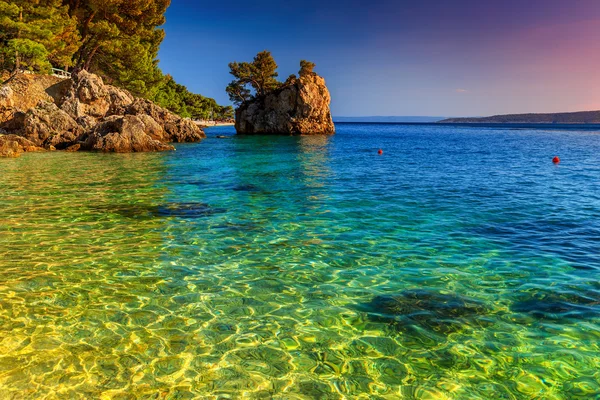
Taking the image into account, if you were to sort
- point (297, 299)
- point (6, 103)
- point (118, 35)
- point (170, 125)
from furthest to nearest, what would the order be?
1. point (170, 125)
2. point (118, 35)
3. point (6, 103)
4. point (297, 299)

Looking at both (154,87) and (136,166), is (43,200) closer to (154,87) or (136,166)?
(136,166)

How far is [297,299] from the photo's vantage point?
273 inches

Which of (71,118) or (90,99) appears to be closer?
(71,118)

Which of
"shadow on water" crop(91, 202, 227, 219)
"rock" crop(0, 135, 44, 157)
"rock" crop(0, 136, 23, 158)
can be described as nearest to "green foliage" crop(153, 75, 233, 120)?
"rock" crop(0, 135, 44, 157)

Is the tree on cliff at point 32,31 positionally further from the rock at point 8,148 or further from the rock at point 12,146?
the rock at point 8,148

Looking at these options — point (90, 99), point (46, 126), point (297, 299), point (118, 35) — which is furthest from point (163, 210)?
point (118, 35)

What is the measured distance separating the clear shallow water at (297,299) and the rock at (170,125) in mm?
35606

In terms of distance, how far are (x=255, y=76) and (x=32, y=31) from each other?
1951 inches

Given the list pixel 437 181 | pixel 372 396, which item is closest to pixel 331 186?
→ pixel 437 181

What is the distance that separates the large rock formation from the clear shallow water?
66.8 meters

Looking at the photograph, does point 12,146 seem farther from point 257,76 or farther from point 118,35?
point 257,76

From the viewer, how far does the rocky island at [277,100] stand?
79.0m

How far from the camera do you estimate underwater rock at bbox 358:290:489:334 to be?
6.05 metres

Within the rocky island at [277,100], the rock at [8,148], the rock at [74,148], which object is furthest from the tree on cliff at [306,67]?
the rock at [8,148]
